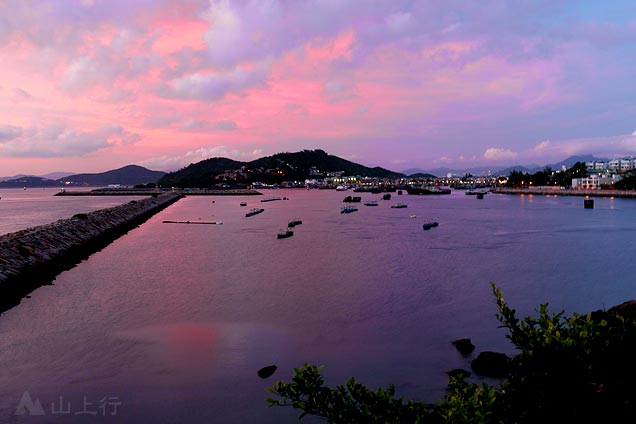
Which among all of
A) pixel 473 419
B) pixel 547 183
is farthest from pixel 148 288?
pixel 547 183

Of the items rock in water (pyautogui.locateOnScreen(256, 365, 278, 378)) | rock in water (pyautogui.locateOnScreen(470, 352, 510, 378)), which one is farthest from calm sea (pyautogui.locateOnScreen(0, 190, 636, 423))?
rock in water (pyautogui.locateOnScreen(470, 352, 510, 378))

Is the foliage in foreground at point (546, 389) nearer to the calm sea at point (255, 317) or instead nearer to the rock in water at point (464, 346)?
the calm sea at point (255, 317)

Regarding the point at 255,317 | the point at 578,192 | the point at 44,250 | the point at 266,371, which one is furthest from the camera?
the point at 578,192

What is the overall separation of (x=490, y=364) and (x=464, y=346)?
2082 mm

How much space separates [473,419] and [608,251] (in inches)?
1565

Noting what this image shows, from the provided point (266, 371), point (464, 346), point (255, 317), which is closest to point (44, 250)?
point (255, 317)

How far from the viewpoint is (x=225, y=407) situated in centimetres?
1141

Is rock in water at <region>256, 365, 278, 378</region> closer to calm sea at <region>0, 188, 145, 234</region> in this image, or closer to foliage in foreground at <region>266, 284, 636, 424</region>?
foliage in foreground at <region>266, 284, 636, 424</region>

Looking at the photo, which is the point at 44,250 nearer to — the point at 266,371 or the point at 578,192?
the point at 266,371

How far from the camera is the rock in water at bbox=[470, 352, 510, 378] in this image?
12617mm

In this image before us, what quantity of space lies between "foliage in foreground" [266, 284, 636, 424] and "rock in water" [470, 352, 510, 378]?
8070mm

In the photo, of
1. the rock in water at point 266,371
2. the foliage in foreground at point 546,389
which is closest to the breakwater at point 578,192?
the rock in water at point 266,371

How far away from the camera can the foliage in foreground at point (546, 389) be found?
4.44 metres

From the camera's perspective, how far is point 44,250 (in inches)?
1164
